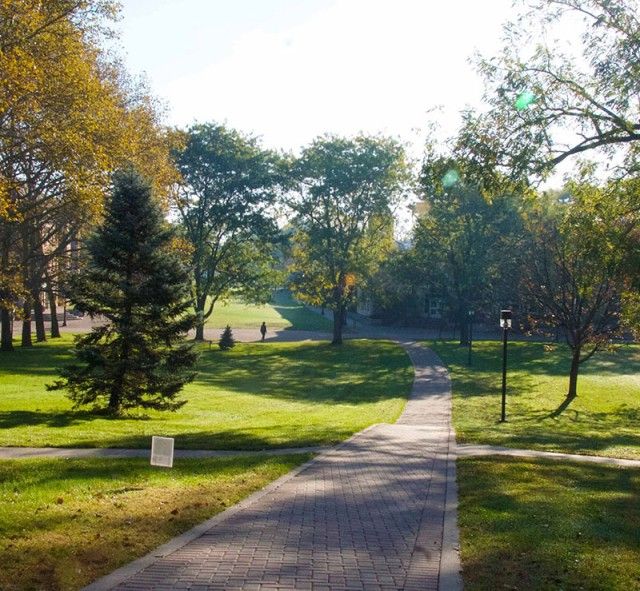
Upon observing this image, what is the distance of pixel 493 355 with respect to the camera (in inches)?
1764

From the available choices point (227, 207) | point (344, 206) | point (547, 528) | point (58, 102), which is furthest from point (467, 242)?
point (547, 528)

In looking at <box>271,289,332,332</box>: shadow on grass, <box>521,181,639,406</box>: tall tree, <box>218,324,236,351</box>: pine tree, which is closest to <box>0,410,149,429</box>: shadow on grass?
<box>521,181,639,406</box>: tall tree

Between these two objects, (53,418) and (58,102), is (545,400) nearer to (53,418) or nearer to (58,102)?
(53,418)

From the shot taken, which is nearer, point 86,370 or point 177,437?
point 177,437

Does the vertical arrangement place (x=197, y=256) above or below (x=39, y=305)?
above

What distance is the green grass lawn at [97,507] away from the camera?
→ 5859 mm

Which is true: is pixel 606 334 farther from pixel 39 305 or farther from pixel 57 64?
pixel 39 305

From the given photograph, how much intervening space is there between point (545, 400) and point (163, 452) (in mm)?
A: 24526

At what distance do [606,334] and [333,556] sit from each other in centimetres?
2456

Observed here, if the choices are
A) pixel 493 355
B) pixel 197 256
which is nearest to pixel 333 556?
pixel 493 355

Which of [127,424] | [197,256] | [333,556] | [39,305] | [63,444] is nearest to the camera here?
[333,556]

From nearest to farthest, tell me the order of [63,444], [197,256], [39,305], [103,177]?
[63,444], [103,177], [39,305], [197,256]

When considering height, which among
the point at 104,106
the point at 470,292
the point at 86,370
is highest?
the point at 104,106

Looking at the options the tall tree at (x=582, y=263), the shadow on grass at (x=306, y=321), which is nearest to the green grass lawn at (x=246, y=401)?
the tall tree at (x=582, y=263)
